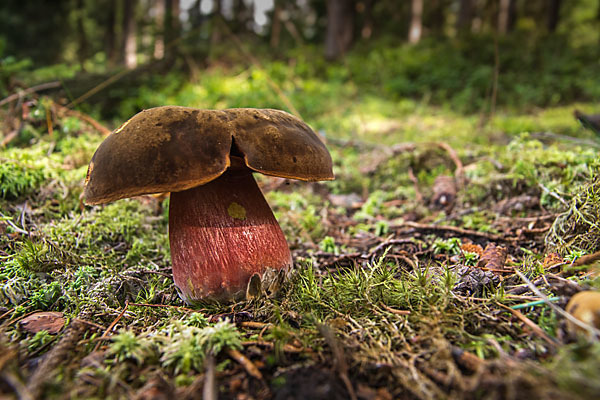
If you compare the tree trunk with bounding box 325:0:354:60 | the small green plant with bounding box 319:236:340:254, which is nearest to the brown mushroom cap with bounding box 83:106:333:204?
the small green plant with bounding box 319:236:340:254

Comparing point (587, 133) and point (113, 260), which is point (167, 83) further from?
point (587, 133)

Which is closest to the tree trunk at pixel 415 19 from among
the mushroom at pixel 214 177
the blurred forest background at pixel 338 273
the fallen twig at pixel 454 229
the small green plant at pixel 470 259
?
the blurred forest background at pixel 338 273

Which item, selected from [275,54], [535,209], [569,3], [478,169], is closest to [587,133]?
[478,169]

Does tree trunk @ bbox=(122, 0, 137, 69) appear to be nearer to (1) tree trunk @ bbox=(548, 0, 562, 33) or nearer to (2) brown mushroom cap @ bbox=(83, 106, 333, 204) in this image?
(2) brown mushroom cap @ bbox=(83, 106, 333, 204)

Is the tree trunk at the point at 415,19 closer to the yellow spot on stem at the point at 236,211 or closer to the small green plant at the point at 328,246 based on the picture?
the small green plant at the point at 328,246

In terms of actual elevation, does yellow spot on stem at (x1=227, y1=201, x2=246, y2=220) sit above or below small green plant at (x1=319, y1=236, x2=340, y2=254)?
above

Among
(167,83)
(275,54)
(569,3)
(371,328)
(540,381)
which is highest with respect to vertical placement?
(569,3)
